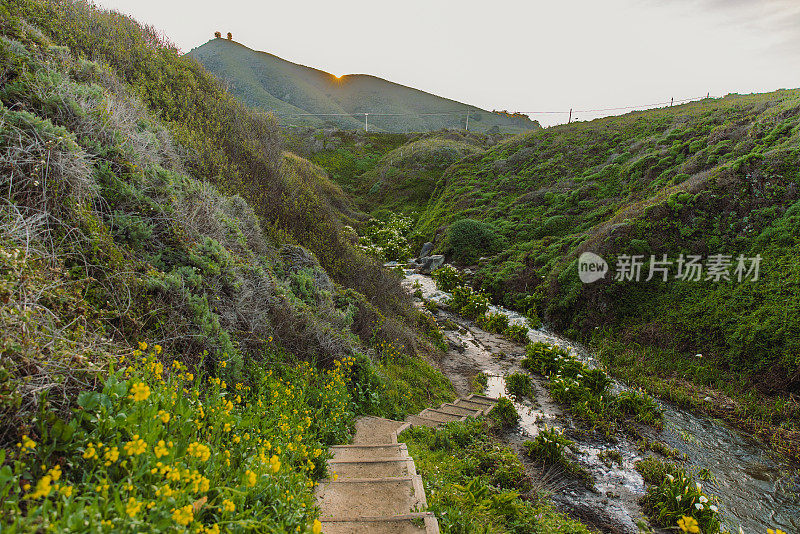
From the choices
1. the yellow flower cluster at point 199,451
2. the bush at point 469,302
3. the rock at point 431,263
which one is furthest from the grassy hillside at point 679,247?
the yellow flower cluster at point 199,451

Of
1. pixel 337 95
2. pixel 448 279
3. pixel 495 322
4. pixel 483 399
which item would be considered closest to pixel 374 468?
pixel 483 399

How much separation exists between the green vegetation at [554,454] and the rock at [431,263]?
13.2 m

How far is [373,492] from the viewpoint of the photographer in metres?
3.76

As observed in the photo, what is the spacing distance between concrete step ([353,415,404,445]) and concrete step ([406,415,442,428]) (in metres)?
0.71

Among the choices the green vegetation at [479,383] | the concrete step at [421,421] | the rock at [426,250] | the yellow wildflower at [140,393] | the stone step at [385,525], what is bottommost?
the green vegetation at [479,383]

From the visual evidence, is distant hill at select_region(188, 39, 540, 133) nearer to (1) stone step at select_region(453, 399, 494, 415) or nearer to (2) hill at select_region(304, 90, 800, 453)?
(2) hill at select_region(304, 90, 800, 453)

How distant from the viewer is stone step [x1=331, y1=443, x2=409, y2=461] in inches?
178

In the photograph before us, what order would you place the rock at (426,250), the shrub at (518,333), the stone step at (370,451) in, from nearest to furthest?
the stone step at (370,451), the shrub at (518,333), the rock at (426,250)

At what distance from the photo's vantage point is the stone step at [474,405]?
803 centimetres

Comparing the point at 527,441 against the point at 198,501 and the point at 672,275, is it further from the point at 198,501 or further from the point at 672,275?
the point at 672,275

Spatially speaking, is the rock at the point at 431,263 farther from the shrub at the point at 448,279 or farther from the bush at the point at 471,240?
the shrub at the point at 448,279

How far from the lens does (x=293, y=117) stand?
59375mm

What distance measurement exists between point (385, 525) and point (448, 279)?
15.0 metres

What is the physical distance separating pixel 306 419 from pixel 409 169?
3253 centimetres
